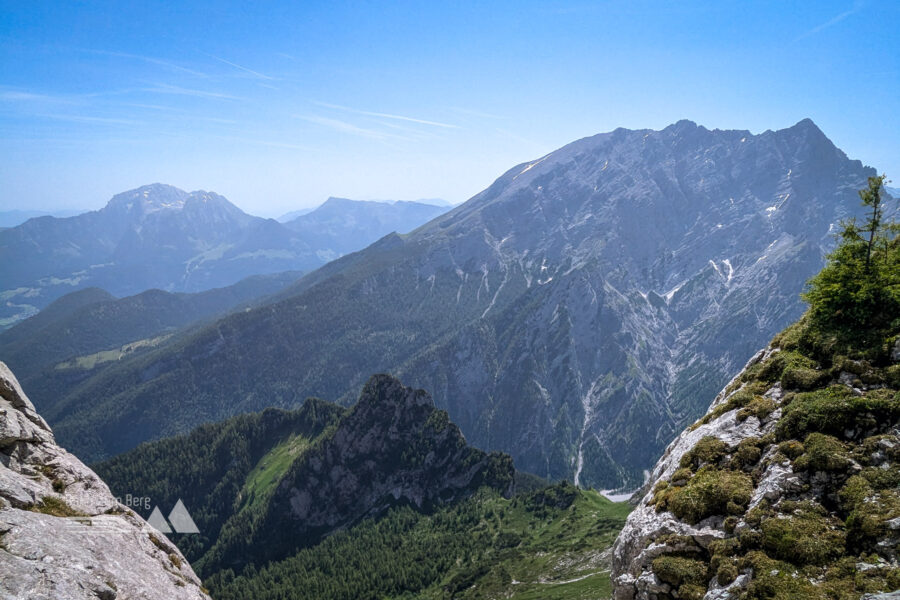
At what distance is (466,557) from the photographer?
14200 centimetres

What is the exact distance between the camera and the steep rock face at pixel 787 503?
16266 millimetres

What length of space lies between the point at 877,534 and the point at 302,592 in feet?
499

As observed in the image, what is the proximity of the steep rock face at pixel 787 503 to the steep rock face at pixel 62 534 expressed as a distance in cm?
2513

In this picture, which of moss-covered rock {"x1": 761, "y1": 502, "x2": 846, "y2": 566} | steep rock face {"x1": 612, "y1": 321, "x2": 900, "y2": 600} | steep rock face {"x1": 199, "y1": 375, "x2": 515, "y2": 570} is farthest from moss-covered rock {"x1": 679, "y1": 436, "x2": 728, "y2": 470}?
steep rock face {"x1": 199, "y1": 375, "x2": 515, "y2": 570}

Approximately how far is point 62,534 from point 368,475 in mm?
178531

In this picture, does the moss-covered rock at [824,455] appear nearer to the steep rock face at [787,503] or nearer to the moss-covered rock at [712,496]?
the steep rock face at [787,503]

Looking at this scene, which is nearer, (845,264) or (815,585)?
(815,585)

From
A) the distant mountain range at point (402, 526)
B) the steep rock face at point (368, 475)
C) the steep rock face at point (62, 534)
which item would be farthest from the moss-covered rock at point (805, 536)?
the steep rock face at point (368, 475)

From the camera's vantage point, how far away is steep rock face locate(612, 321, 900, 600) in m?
16.3

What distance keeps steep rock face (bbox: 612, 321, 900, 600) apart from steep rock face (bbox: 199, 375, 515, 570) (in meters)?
170

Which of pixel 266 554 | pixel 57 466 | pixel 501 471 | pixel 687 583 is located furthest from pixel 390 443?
pixel 687 583

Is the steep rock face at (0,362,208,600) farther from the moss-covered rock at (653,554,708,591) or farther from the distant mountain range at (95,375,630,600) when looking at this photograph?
the distant mountain range at (95,375,630,600)

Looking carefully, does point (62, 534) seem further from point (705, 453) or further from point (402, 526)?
point (402, 526)

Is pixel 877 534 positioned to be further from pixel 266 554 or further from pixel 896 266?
pixel 266 554
